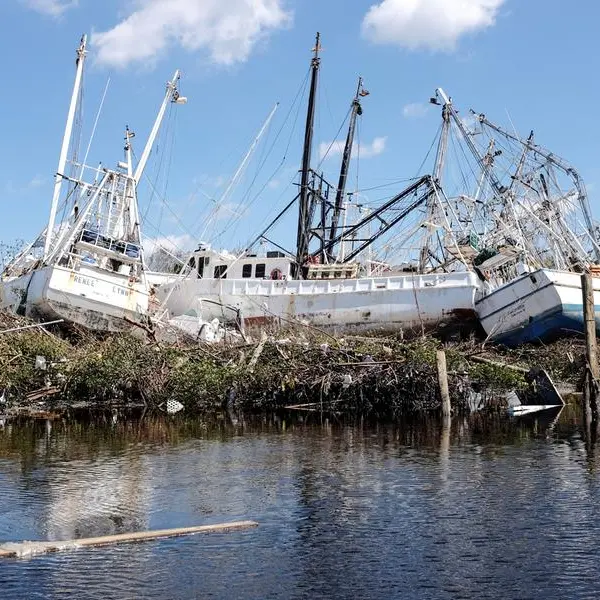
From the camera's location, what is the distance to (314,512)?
12.4 metres

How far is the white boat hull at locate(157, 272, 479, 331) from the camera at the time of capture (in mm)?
36312

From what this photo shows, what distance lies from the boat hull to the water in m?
12.2

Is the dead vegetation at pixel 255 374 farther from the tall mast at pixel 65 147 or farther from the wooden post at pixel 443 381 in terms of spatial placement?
Answer: the tall mast at pixel 65 147

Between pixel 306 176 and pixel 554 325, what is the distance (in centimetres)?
1569

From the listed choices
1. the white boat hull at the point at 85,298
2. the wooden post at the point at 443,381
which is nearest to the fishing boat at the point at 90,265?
the white boat hull at the point at 85,298

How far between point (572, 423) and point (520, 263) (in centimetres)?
1494

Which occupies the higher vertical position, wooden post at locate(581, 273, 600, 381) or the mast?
the mast

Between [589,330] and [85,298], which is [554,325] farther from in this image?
A: [85,298]

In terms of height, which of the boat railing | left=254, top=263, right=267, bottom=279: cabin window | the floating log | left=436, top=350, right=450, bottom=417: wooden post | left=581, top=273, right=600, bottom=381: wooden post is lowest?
the floating log

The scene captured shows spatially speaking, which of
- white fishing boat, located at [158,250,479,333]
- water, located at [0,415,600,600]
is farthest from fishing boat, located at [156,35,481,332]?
water, located at [0,415,600,600]

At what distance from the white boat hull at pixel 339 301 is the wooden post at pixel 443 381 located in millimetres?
11960

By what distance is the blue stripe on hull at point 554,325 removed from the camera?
32688mm

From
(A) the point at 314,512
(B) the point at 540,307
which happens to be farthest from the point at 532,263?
(A) the point at 314,512

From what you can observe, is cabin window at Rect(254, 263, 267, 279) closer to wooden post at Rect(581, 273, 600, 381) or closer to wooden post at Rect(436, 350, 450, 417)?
wooden post at Rect(436, 350, 450, 417)
